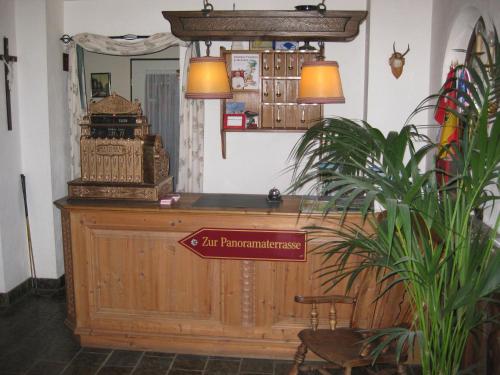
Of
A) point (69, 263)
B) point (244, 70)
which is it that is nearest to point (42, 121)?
point (69, 263)

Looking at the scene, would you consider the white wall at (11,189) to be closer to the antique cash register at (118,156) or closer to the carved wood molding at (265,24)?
the antique cash register at (118,156)

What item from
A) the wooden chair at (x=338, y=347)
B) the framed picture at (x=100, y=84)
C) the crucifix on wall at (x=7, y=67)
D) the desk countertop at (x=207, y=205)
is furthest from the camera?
the framed picture at (x=100, y=84)

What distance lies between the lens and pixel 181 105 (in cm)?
529

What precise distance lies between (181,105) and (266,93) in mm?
876

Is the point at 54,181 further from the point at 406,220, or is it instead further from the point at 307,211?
the point at 406,220

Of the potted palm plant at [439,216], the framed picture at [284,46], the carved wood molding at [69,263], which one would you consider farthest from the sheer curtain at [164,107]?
the potted palm plant at [439,216]

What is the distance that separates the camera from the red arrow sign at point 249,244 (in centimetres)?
371

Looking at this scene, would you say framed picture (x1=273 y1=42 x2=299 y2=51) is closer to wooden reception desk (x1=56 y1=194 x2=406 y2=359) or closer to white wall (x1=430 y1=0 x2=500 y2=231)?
white wall (x1=430 y1=0 x2=500 y2=231)

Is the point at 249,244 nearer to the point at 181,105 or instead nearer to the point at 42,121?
the point at 181,105

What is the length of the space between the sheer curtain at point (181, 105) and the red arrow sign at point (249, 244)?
63.9 inches

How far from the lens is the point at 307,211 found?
377cm

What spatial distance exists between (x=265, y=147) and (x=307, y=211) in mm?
1770

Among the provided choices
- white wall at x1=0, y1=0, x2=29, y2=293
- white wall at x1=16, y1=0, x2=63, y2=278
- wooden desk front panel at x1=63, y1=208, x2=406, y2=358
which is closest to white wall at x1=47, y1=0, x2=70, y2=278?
white wall at x1=16, y1=0, x2=63, y2=278

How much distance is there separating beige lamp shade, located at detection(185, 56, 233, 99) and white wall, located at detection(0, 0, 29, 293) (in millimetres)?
2340
